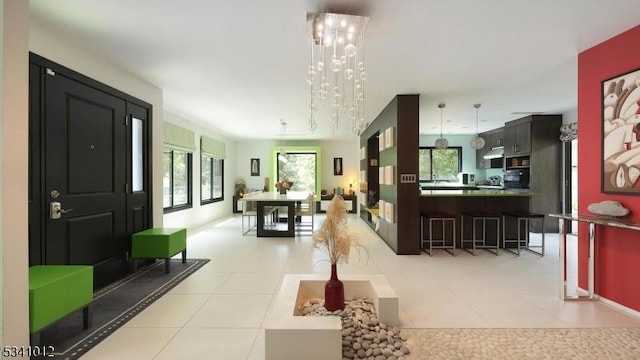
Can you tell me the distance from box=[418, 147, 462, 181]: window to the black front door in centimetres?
805

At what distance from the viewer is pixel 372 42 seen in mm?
2885

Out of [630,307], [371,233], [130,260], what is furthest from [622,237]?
[130,260]

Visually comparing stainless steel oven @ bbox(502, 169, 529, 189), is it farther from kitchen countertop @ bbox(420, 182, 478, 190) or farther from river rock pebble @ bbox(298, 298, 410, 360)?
river rock pebble @ bbox(298, 298, 410, 360)

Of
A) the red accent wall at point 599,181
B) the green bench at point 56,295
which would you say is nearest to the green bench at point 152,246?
the green bench at point 56,295

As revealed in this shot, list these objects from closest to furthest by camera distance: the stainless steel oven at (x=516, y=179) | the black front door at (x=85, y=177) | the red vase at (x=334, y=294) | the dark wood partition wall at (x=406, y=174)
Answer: the red vase at (x=334, y=294) → the black front door at (x=85, y=177) → the dark wood partition wall at (x=406, y=174) → the stainless steel oven at (x=516, y=179)

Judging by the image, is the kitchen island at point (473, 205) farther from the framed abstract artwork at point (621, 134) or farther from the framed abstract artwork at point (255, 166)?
the framed abstract artwork at point (255, 166)

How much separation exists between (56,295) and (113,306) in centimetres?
85

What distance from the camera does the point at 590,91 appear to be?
10.1ft

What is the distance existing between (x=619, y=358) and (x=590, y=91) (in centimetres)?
248

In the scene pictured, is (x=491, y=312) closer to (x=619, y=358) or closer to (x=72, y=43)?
(x=619, y=358)

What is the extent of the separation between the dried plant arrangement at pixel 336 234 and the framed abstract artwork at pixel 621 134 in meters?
2.57

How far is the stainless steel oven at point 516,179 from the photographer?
6762mm

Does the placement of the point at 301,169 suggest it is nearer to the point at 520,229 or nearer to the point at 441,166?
the point at 441,166

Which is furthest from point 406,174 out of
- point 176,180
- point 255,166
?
point 255,166
